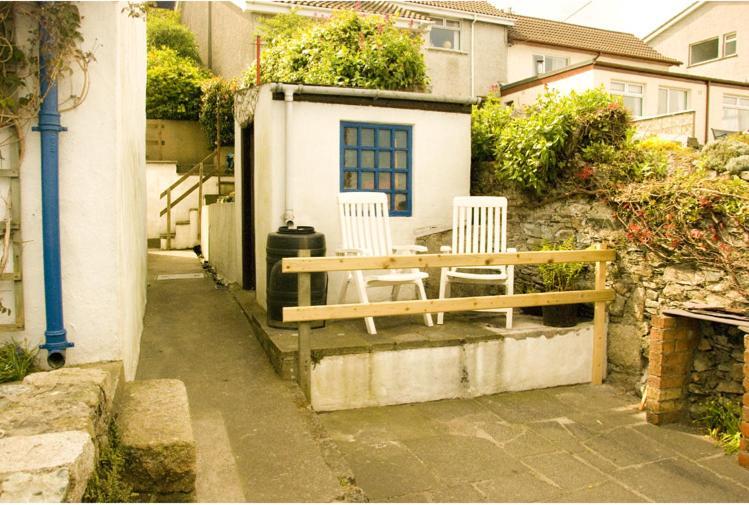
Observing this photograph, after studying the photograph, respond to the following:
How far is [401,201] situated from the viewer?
6328mm

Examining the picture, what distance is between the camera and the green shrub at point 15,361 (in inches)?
108

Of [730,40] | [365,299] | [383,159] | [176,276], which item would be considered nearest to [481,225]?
[383,159]

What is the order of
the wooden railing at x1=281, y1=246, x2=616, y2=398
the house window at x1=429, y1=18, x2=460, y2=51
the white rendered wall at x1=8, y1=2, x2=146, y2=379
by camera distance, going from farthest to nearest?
1. the house window at x1=429, y1=18, x2=460, y2=51
2. the wooden railing at x1=281, y1=246, x2=616, y2=398
3. the white rendered wall at x1=8, y1=2, x2=146, y2=379

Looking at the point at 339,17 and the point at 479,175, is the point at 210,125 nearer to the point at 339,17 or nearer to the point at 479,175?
the point at 339,17

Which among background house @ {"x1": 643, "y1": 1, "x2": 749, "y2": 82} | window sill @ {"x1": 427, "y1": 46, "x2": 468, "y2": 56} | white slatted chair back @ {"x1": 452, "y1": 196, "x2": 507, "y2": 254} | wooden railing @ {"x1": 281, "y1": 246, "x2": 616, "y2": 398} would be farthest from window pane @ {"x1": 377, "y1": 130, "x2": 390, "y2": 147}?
background house @ {"x1": 643, "y1": 1, "x2": 749, "y2": 82}

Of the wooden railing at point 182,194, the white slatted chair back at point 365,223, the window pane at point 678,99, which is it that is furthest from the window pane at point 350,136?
the window pane at point 678,99

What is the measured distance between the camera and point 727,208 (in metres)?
4.52

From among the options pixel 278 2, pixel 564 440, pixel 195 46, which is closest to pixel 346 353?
pixel 564 440

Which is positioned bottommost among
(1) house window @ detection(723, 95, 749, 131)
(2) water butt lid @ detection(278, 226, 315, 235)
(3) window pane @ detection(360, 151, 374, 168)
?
(2) water butt lid @ detection(278, 226, 315, 235)

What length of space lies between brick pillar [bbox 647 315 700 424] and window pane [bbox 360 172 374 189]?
3065 mm

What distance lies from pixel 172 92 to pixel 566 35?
504 inches

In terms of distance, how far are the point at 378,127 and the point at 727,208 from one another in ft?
10.9

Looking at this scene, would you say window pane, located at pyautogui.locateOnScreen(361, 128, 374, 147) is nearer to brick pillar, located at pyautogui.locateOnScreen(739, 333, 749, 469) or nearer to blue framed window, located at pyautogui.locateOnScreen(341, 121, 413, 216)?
blue framed window, located at pyautogui.locateOnScreen(341, 121, 413, 216)

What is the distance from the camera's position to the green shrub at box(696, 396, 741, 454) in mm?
4102
